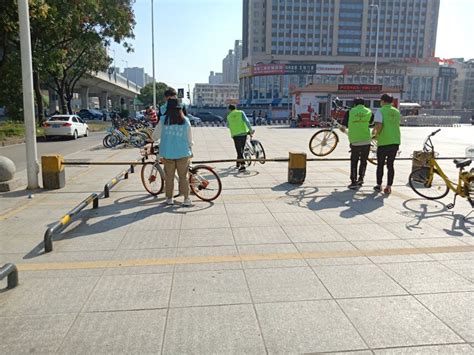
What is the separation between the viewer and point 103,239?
483 cm

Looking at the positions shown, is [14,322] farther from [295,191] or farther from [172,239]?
[295,191]

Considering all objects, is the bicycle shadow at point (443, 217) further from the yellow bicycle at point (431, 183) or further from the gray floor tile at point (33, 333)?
the gray floor tile at point (33, 333)

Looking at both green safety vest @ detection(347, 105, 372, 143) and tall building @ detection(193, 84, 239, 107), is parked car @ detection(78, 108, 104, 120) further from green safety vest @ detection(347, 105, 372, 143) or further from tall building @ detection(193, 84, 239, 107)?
tall building @ detection(193, 84, 239, 107)

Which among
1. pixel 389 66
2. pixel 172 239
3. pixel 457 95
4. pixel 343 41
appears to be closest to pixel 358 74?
pixel 389 66

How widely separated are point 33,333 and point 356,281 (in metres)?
2.73

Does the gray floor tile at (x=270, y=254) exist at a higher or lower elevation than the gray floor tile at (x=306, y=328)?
higher

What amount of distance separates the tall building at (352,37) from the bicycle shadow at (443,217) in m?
90.0

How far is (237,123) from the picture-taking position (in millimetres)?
9812

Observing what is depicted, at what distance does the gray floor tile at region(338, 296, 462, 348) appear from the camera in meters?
2.74

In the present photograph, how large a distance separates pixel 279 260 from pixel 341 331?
4.46ft

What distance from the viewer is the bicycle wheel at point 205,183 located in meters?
6.66

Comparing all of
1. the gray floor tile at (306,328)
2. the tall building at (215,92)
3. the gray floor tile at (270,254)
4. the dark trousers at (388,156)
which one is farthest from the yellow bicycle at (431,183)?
the tall building at (215,92)

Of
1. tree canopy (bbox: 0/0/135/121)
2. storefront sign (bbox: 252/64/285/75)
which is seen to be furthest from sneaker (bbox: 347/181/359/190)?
storefront sign (bbox: 252/64/285/75)

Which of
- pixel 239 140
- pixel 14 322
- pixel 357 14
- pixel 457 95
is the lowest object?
pixel 14 322
